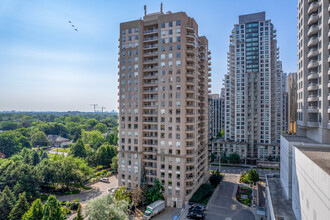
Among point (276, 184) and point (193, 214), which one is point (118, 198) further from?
point (276, 184)

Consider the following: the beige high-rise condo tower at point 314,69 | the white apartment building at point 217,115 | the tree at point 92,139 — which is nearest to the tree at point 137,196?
the beige high-rise condo tower at point 314,69

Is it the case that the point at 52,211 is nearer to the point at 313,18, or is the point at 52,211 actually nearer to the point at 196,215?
the point at 196,215

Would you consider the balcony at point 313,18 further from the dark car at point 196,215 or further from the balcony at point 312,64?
the dark car at point 196,215

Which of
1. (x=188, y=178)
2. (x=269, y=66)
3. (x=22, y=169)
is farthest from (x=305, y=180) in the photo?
(x=269, y=66)

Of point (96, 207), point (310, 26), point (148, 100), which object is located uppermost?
point (310, 26)

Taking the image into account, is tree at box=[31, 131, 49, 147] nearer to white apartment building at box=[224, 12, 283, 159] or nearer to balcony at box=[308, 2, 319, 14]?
white apartment building at box=[224, 12, 283, 159]

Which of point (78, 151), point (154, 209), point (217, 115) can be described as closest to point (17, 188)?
point (154, 209)

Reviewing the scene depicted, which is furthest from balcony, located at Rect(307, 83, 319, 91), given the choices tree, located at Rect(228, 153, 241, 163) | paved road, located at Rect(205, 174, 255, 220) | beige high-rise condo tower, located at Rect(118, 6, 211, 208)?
tree, located at Rect(228, 153, 241, 163)

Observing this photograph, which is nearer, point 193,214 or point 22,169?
point 193,214
